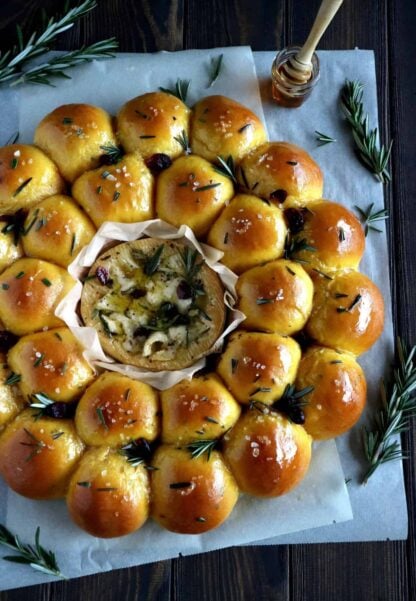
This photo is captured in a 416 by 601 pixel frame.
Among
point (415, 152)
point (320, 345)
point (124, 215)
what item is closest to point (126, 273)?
point (124, 215)

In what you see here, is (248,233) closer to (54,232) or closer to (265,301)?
(265,301)

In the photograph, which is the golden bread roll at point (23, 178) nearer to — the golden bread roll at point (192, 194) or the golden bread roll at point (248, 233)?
the golden bread roll at point (192, 194)

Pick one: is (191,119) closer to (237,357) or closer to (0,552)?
(237,357)

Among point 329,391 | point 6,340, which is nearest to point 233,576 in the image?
point 329,391

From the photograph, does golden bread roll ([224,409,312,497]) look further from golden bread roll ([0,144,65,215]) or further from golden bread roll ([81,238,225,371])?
golden bread roll ([0,144,65,215])

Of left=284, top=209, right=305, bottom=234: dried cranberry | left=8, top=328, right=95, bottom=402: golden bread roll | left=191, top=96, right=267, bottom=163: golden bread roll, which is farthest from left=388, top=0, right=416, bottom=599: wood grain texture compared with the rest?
left=8, top=328, right=95, bottom=402: golden bread roll

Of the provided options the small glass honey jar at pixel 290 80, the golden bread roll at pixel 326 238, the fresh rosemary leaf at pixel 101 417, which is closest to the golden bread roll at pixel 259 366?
the golden bread roll at pixel 326 238
